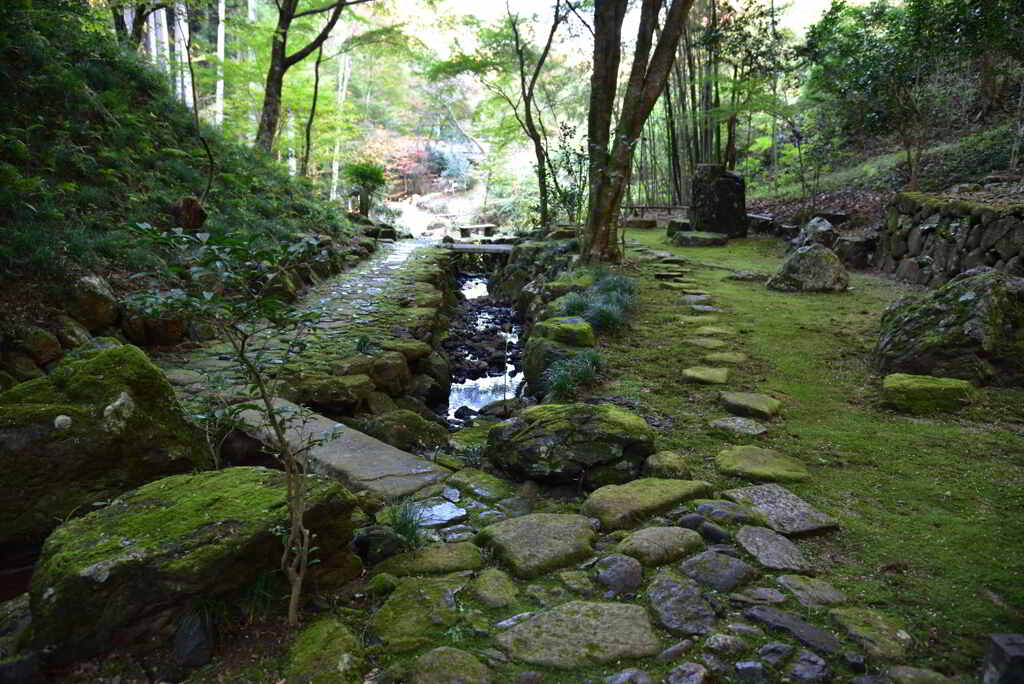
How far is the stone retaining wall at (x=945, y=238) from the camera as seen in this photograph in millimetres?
6160

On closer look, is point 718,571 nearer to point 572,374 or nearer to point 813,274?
point 572,374

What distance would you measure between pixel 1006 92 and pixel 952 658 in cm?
1269

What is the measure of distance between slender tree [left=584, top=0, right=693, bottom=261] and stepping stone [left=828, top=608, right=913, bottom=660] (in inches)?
268

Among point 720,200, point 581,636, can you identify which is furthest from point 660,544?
point 720,200

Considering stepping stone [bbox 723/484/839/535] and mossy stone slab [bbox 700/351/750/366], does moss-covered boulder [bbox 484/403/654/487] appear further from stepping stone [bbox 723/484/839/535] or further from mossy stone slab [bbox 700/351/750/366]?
mossy stone slab [bbox 700/351/750/366]

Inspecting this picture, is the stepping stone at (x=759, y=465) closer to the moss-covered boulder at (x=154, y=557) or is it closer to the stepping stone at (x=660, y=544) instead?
the stepping stone at (x=660, y=544)

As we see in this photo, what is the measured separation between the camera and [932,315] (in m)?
4.26

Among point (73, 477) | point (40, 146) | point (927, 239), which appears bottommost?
point (73, 477)

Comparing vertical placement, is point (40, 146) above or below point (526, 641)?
above

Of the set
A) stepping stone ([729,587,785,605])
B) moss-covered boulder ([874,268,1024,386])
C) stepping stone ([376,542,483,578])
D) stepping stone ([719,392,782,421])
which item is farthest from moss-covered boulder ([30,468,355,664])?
moss-covered boulder ([874,268,1024,386])

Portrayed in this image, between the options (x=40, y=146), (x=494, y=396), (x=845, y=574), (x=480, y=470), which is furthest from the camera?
(x=494, y=396)

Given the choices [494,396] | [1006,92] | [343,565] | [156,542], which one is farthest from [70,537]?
[1006,92]

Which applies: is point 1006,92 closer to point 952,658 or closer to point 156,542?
point 952,658

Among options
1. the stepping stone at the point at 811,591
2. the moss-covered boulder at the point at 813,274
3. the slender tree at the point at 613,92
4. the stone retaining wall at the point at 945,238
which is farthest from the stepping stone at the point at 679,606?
the slender tree at the point at 613,92
